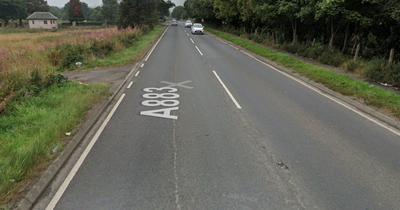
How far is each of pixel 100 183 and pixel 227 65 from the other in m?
12.0

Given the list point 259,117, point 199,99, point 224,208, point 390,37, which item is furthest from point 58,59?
point 390,37

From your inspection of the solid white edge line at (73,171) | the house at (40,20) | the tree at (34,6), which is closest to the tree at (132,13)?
the solid white edge line at (73,171)

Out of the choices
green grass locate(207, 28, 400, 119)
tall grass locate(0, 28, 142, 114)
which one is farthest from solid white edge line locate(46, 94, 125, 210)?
green grass locate(207, 28, 400, 119)

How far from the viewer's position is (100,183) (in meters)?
4.08

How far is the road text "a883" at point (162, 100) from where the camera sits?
7.21 meters

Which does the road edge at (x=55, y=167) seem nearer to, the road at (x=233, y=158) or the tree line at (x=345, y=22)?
the road at (x=233, y=158)

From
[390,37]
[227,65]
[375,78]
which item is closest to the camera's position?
[375,78]

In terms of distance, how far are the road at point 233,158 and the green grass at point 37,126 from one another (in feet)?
1.89

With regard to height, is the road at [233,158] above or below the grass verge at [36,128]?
below

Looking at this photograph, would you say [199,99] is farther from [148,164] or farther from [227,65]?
[227,65]

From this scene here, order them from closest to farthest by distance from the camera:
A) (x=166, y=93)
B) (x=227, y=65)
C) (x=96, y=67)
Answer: (x=166, y=93)
(x=96, y=67)
(x=227, y=65)

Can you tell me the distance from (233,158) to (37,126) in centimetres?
416

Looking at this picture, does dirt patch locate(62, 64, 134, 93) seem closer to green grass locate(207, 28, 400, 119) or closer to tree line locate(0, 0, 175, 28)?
green grass locate(207, 28, 400, 119)

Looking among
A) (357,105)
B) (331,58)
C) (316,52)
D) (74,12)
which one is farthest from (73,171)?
(74,12)
